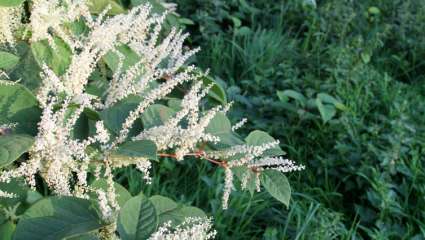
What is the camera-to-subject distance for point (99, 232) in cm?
123

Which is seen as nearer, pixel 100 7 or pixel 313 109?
pixel 100 7

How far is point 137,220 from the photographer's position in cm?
115

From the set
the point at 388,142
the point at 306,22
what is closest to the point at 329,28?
the point at 306,22

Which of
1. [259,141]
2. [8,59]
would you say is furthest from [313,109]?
[8,59]

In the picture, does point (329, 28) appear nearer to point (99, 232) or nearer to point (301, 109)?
point (301, 109)

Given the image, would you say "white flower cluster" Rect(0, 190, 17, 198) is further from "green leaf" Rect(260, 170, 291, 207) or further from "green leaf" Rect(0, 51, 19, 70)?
"green leaf" Rect(260, 170, 291, 207)

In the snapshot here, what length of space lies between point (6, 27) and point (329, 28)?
3.51 m

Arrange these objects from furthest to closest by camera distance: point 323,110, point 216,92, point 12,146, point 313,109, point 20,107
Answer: point 313,109
point 323,110
point 216,92
point 20,107
point 12,146

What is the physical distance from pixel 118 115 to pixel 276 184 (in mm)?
335

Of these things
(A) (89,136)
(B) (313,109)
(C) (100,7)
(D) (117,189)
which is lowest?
(B) (313,109)

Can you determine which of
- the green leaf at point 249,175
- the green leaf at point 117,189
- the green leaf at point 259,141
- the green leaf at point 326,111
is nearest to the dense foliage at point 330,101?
the green leaf at point 326,111

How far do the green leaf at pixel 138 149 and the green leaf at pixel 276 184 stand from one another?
273 mm

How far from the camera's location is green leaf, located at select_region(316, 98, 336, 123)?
139 inches

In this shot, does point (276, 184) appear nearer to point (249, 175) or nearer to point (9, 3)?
point (249, 175)
